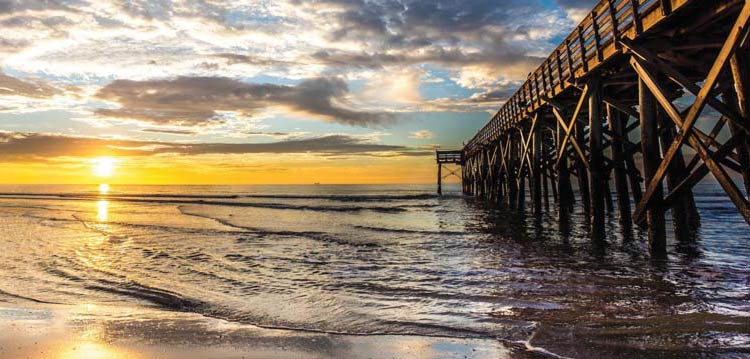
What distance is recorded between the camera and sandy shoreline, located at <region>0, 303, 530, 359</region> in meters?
3.96

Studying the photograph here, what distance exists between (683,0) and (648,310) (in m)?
4.14

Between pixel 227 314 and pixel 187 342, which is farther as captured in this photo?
pixel 227 314

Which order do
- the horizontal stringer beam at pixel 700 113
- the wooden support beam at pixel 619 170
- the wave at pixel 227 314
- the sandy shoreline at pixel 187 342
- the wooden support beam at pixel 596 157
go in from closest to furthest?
the sandy shoreline at pixel 187 342 < the wave at pixel 227 314 < the horizontal stringer beam at pixel 700 113 < the wooden support beam at pixel 596 157 < the wooden support beam at pixel 619 170

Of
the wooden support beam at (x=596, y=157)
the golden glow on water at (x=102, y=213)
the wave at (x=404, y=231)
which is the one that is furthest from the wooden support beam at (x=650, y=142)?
the golden glow on water at (x=102, y=213)

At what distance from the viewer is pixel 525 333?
178 inches

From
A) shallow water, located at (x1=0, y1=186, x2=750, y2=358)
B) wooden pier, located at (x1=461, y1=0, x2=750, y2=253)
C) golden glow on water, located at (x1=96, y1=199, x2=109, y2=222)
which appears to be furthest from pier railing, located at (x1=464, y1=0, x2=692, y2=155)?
golden glow on water, located at (x1=96, y1=199, x2=109, y2=222)

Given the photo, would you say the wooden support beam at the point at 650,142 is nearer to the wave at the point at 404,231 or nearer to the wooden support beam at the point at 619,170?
the wooden support beam at the point at 619,170

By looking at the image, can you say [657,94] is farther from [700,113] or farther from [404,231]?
[404,231]

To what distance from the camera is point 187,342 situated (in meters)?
4.32

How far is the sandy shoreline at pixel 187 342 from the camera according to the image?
396cm

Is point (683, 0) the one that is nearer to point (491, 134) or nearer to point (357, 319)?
point (357, 319)

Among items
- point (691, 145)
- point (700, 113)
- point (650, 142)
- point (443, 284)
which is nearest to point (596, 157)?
point (650, 142)

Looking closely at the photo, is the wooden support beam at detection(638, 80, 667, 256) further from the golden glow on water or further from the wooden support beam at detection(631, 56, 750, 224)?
the golden glow on water

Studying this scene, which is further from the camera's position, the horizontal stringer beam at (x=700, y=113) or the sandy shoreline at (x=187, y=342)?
the horizontal stringer beam at (x=700, y=113)
